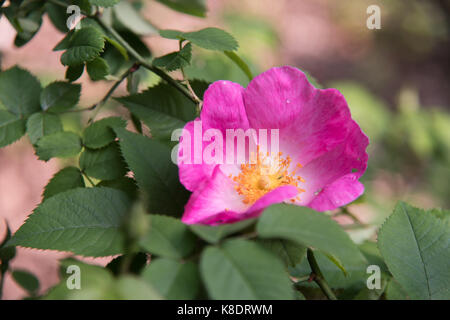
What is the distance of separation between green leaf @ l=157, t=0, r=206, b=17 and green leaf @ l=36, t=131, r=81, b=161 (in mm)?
372

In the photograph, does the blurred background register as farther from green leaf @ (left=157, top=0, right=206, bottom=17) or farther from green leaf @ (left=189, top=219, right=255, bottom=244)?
green leaf @ (left=189, top=219, right=255, bottom=244)

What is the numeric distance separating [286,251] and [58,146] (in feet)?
1.30

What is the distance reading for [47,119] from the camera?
2.47 ft

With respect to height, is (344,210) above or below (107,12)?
below

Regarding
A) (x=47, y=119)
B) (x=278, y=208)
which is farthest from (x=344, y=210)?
(x=47, y=119)

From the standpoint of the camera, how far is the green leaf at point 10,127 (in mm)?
732

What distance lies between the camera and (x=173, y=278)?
461mm

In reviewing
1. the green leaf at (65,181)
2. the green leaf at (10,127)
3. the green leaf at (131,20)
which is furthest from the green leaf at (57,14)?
the green leaf at (65,181)

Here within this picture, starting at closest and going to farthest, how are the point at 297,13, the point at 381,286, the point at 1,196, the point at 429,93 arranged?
the point at 381,286
the point at 1,196
the point at 429,93
the point at 297,13

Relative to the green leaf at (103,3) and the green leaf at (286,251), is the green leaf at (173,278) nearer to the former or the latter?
the green leaf at (286,251)

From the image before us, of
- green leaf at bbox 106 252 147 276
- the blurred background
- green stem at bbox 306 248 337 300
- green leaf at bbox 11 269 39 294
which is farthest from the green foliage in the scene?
the blurred background

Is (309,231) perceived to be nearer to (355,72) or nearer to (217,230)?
(217,230)

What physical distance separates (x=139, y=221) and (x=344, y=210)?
642mm
